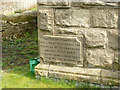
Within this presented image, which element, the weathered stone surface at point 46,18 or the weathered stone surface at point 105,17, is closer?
the weathered stone surface at point 105,17

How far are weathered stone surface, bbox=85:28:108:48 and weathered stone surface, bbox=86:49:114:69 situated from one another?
0.35 ft

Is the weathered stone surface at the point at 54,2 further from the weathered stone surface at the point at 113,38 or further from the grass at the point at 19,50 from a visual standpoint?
the grass at the point at 19,50

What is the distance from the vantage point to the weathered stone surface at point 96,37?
3.24 m

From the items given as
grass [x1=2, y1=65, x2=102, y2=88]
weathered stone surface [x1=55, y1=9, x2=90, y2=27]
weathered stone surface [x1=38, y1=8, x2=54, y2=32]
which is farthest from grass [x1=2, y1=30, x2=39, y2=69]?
weathered stone surface [x1=55, y1=9, x2=90, y2=27]

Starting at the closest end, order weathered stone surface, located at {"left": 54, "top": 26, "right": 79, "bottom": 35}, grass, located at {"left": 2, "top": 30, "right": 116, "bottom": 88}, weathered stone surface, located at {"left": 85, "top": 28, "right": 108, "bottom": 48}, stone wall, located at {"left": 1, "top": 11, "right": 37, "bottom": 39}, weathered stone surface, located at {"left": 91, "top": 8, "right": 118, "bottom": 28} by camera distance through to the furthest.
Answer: weathered stone surface, located at {"left": 91, "top": 8, "right": 118, "bottom": 28}, weathered stone surface, located at {"left": 85, "top": 28, "right": 108, "bottom": 48}, weathered stone surface, located at {"left": 54, "top": 26, "right": 79, "bottom": 35}, grass, located at {"left": 2, "top": 30, "right": 116, "bottom": 88}, stone wall, located at {"left": 1, "top": 11, "right": 37, "bottom": 39}

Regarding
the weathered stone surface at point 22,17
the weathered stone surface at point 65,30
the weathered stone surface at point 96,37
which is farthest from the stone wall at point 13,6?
the weathered stone surface at point 96,37

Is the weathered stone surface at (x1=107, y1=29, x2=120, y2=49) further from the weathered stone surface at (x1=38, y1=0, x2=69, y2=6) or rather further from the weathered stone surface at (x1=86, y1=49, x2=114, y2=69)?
the weathered stone surface at (x1=38, y1=0, x2=69, y2=6)

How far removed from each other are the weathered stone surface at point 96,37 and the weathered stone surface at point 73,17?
0.45 feet

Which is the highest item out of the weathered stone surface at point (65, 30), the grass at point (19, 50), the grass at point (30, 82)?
the weathered stone surface at point (65, 30)

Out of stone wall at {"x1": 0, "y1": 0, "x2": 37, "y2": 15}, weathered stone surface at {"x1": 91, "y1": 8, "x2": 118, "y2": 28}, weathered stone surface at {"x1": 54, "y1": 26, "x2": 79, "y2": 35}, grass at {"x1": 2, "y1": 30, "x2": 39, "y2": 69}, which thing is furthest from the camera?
stone wall at {"x1": 0, "y1": 0, "x2": 37, "y2": 15}

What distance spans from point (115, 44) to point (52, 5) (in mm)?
1248

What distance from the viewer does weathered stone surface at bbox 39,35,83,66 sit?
11.1 ft

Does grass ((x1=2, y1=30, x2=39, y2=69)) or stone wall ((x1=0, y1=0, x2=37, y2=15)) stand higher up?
stone wall ((x1=0, y1=0, x2=37, y2=15))

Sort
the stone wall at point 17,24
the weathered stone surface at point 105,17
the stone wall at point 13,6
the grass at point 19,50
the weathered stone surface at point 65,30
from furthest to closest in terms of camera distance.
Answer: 1. the stone wall at point 13,6
2. the stone wall at point 17,24
3. the grass at point 19,50
4. the weathered stone surface at point 65,30
5. the weathered stone surface at point 105,17
